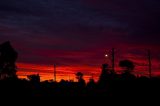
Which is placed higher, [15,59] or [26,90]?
[15,59]

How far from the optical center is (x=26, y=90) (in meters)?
30.1

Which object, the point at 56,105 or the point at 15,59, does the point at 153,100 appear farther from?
the point at 15,59

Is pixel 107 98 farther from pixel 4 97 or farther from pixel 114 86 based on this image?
pixel 4 97

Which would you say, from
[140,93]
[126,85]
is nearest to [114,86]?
[126,85]

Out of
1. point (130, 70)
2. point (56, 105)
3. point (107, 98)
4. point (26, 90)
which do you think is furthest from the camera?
point (130, 70)

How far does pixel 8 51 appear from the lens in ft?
207

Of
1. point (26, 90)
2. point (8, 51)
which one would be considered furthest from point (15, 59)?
point (26, 90)

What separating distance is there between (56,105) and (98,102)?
356 cm

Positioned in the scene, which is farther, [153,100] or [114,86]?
[114,86]

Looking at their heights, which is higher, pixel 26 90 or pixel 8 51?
pixel 8 51

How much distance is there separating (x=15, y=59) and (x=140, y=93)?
39482mm

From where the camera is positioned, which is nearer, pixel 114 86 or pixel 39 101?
pixel 39 101

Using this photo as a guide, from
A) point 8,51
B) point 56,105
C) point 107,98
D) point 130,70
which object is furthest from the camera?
point 130,70

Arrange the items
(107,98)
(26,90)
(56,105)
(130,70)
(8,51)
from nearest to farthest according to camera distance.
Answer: (56,105) < (107,98) < (26,90) < (8,51) < (130,70)
